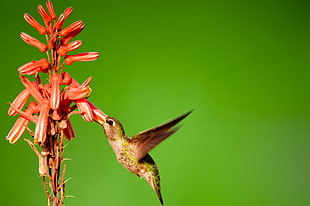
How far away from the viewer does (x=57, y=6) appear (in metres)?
2.27

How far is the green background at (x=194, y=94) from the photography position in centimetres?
220

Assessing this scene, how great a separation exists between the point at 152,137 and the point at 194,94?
1.43 metres

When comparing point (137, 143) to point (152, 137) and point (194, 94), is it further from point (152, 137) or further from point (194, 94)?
point (194, 94)

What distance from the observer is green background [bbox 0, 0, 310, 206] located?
7.21 ft

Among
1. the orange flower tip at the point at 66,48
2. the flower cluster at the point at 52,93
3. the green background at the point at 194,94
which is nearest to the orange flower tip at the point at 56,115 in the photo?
the flower cluster at the point at 52,93

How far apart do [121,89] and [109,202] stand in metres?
0.63

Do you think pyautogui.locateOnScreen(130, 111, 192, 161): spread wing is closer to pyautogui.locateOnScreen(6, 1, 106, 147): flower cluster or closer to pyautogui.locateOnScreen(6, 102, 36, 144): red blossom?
pyautogui.locateOnScreen(6, 1, 106, 147): flower cluster

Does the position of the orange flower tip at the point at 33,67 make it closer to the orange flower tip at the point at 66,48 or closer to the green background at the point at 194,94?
the orange flower tip at the point at 66,48

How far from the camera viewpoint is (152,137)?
98 cm

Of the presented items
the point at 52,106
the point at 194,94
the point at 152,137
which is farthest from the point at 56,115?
the point at 194,94

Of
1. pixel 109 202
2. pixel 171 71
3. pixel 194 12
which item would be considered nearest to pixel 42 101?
pixel 109 202

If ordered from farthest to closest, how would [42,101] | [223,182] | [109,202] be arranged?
[223,182]
[109,202]
[42,101]

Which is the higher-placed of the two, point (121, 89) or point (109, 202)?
point (121, 89)

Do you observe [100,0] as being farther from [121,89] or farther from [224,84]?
[224,84]
